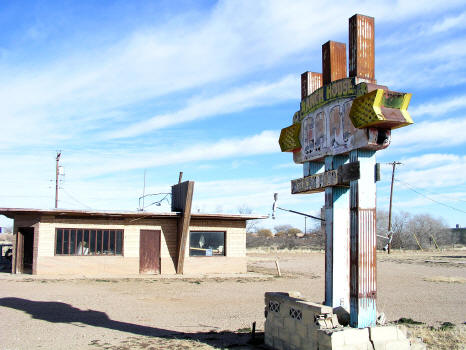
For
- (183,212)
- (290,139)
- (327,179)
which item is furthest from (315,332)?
(183,212)

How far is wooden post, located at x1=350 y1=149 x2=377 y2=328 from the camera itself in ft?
24.4

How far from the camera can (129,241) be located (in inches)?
898

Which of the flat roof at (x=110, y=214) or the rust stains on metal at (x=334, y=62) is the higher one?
the rust stains on metal at (x=334, y=62)

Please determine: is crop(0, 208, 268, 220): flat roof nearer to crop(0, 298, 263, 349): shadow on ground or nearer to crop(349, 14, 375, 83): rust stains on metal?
crop(0, 298, 263, 349): shadow on ground

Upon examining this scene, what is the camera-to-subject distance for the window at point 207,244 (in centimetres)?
2417

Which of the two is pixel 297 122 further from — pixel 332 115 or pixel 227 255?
pixel 227 255

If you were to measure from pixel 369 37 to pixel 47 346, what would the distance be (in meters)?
7.94

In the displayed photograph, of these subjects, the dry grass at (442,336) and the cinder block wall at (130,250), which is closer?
the dry grass at (442,336)

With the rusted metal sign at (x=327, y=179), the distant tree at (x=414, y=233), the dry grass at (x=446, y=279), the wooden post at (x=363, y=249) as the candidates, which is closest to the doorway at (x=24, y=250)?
the rusted metal sign at (x=327, y=179)

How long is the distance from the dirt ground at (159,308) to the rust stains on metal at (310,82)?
519 cm

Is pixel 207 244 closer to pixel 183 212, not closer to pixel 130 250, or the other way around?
pixel 183 212

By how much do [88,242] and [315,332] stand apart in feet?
54.9

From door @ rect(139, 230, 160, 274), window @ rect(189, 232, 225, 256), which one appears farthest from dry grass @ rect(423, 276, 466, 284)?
door @ rect(139, 230, 160, 274)

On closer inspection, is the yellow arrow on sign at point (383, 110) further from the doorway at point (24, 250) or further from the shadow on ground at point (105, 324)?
the doorway at point (24, 250)
